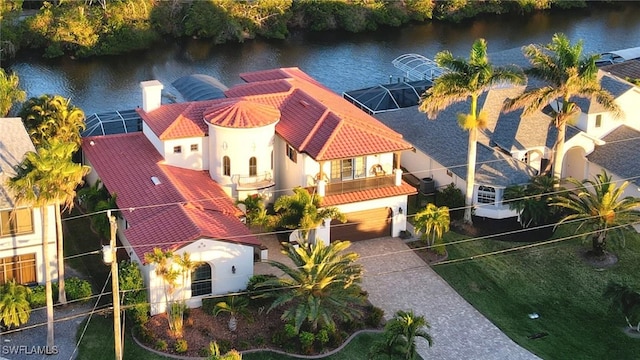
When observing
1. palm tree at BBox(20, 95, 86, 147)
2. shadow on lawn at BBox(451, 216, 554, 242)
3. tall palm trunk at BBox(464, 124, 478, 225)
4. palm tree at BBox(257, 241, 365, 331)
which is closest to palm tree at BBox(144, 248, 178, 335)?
palm tree at BBox(257, 241, 365, 331)

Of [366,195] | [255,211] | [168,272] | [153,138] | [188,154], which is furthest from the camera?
[153,138]

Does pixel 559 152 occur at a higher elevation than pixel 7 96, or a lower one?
lower

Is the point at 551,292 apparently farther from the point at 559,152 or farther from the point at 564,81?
the point at 564,81

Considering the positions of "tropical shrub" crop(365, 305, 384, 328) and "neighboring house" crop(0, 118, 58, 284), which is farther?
"neighboring house" crop(0, 118, 58, 284)

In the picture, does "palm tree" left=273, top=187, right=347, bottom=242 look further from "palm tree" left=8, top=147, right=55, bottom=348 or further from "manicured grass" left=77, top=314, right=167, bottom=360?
"palm tree" left=8, top=147, right=55, bottom=348

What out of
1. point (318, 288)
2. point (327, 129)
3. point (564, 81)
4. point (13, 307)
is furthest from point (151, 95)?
point (564, 81)

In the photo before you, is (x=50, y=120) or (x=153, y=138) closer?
(x=50, y=120)

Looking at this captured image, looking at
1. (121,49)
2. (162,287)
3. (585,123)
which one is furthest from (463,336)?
(121,49)
